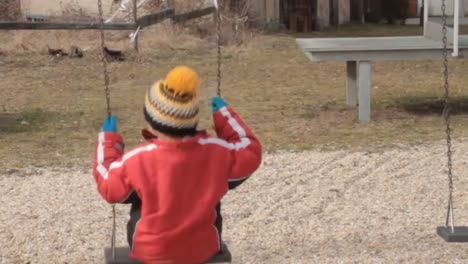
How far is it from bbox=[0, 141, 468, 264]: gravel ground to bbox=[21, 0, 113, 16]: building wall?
9405mm

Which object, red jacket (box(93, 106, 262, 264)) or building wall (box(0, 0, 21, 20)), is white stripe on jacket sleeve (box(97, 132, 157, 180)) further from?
building wall (box(0, 0, 21, 20))

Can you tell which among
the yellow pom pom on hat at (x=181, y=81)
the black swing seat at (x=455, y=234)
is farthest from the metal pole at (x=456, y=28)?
the yellow pom pom on hat at (x=181, y=81)

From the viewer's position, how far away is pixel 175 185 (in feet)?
10.9

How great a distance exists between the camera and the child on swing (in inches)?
130

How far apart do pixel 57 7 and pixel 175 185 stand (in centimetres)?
1370

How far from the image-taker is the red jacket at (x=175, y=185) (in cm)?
332

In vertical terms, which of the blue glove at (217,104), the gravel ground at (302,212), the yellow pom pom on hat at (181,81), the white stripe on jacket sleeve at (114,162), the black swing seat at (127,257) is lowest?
the gravel ground at (302,212)

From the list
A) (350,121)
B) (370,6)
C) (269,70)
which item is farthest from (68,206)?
(370,6)

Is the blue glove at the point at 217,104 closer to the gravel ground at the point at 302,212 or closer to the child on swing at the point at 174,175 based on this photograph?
the child on swing at the point at 174,175

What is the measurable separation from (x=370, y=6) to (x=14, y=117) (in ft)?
35.9

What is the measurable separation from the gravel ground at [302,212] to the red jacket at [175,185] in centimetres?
172

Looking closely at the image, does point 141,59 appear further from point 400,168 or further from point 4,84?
point 400,168

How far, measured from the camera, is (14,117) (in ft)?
31.3

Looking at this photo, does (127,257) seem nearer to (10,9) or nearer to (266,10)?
(10,9)
